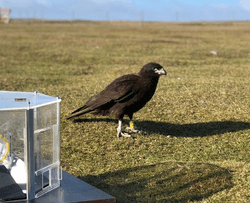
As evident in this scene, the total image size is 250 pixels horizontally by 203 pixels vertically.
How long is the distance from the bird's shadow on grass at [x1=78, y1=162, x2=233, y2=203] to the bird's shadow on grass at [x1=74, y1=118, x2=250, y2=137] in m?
1.70

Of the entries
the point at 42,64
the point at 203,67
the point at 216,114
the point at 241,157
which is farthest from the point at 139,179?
the point at 42,64

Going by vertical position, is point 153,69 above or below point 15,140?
above

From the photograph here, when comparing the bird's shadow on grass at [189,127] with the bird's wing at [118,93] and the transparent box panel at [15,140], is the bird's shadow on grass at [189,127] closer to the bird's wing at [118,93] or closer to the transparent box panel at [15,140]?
the bird's wing at [118,93]

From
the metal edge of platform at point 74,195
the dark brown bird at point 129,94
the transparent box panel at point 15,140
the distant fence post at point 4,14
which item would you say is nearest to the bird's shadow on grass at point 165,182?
the metal edge of platform at point 74,195

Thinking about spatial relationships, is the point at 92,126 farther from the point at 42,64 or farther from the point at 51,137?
the point at 42,64

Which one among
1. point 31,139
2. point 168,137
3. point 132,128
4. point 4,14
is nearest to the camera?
point 31,139

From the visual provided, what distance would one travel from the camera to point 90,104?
24.1ft

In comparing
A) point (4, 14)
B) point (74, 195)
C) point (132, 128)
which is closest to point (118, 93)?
point (132, 128)

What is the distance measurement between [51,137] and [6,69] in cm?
1232

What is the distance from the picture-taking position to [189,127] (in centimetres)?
798

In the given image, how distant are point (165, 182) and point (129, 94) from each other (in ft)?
6.65

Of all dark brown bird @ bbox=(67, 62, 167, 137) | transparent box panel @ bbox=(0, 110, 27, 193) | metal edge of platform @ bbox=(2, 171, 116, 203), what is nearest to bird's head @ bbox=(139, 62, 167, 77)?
dark brown bird @ bbox=(67, 62, 167, 137)

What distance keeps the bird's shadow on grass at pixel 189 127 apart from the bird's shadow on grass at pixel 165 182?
170 cm

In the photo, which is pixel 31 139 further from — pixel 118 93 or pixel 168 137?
pixel 168 137
